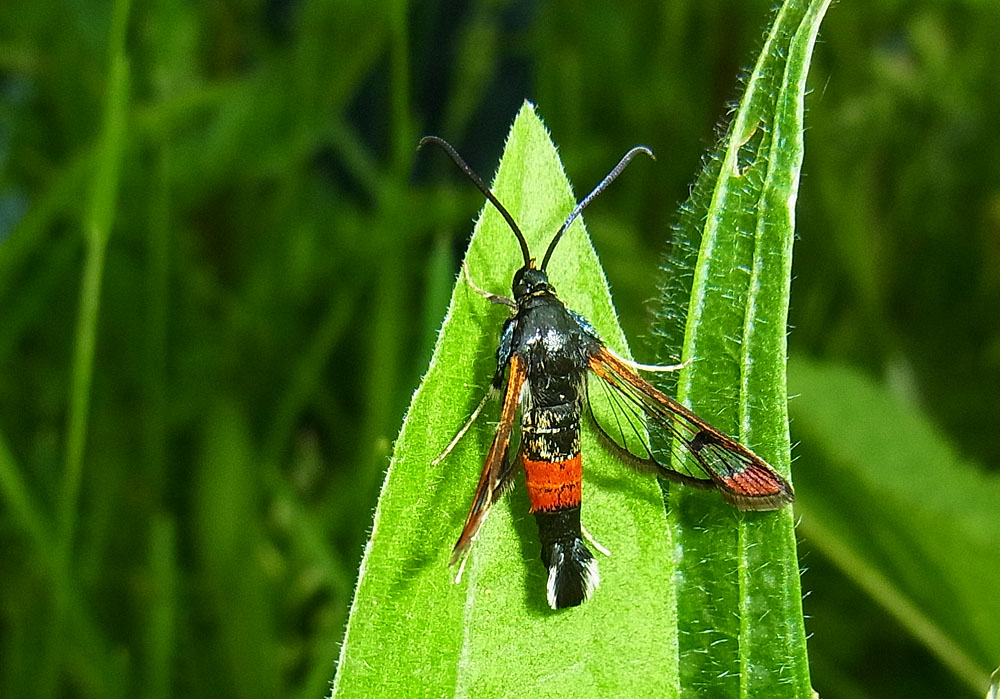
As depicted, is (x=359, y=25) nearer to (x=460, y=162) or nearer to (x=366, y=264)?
(x=366, y=264)

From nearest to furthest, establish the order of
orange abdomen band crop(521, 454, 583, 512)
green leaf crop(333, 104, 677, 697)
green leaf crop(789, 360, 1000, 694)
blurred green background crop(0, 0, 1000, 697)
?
green leaf crop(333, 104, 677, 697), orange abdomen band crop(521, 454, 583, 512), green leaf crop(789, 360, 1000, 694), blurred green background crop(0, 0, 1000, 697)

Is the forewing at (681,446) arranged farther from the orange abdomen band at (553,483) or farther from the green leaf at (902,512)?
the green leaf at (902,512)

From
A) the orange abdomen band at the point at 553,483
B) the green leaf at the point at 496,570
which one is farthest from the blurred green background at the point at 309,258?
the green leaf at the point at 496,570

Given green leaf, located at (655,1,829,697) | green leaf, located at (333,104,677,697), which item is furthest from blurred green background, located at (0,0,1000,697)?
green leaf, located at (655,1,829,697)

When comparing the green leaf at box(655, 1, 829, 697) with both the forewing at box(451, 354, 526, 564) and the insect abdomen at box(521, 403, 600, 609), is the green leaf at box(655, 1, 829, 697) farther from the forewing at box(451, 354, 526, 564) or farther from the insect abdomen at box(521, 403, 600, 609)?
the forewing at box(451, 354, 526, 564)

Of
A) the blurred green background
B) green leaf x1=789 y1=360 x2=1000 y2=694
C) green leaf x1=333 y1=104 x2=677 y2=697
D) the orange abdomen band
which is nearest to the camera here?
green leaf x1=333 y1=104 x2=677 y2=697

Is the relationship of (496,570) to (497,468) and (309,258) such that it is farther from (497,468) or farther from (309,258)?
(309,258)

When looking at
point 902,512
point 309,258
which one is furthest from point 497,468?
point 309,258
